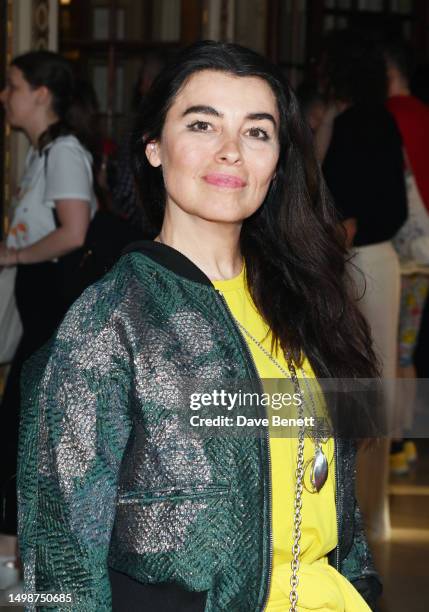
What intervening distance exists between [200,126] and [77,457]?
0.55m

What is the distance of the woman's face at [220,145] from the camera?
6.20 ft

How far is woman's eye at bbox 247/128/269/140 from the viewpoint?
192cm

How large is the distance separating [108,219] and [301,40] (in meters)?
5.81

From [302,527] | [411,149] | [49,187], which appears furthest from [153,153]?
[411,149]

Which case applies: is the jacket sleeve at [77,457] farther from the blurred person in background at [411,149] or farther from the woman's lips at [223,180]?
the blurred person in background at [411,149]

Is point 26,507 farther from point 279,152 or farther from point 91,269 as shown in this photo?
point 91,269

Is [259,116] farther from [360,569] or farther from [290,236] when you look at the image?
[360,569]

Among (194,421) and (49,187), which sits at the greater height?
(194,421)

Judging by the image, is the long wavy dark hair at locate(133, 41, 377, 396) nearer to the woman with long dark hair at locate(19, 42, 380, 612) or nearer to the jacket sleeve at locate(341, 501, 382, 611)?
the woman with long dark hair at locate(19, 42, 380, 612)

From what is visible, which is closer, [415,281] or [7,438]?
[7,438]

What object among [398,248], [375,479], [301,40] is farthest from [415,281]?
[301,40]

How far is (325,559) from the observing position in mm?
1877

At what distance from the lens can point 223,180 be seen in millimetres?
1893

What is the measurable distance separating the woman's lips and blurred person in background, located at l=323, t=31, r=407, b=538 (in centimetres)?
266
